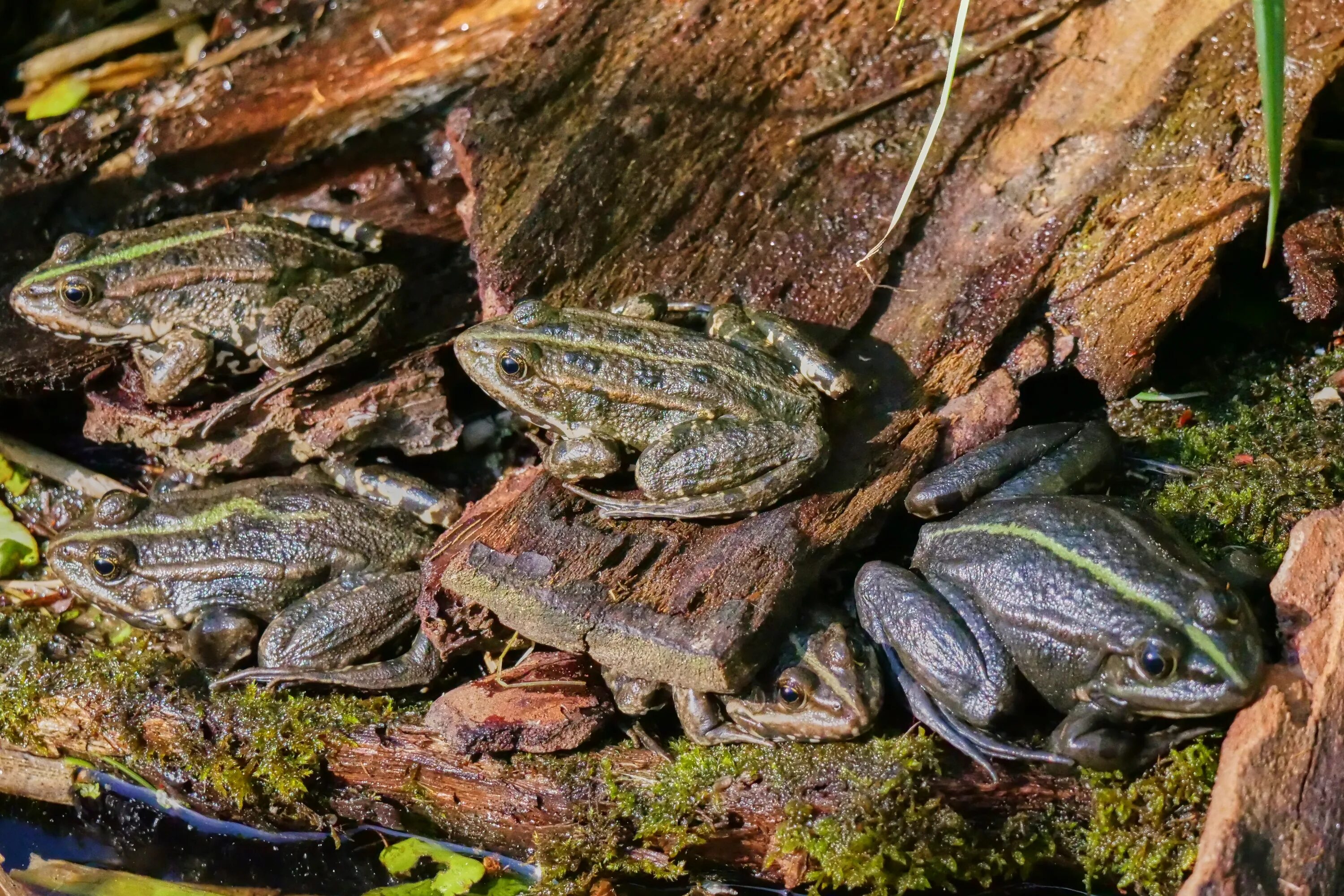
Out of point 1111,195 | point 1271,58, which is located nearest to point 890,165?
point 1111,195

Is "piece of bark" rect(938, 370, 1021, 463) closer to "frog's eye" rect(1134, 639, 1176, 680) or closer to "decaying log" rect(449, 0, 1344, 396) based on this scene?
"decaying log" rect(449, 0, 1344, 396)

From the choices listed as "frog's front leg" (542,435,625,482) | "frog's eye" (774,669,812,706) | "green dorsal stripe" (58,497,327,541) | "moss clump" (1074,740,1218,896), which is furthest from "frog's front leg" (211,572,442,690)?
"moss clump" (1074,740,1218,896)

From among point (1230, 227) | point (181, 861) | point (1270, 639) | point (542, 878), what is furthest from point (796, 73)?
point (181, 861)

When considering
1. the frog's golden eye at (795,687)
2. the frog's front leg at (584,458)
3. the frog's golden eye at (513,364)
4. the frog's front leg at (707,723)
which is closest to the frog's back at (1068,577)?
the frog's golden eye at (795,687)

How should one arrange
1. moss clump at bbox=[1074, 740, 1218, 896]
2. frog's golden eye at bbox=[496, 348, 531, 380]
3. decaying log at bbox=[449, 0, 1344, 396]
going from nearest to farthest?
moss clump at bbox=[1074, 740, 1218, 896] → frog's golden eye at bbox=[496, 348, 531, 380] → decaying log at bbox=[449, 0, 1344, 396]

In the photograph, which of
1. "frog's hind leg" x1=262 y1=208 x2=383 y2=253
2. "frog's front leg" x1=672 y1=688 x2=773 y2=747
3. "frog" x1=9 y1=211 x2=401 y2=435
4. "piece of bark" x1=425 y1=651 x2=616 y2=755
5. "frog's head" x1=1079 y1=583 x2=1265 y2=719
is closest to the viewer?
"frog's head" x1=1079 y1=583 x2=1265 y2=719

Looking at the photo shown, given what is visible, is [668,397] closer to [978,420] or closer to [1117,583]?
[978,420]

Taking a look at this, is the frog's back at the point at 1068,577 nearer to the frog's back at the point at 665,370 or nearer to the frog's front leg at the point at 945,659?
the frog's front leg at the point at 945,659
